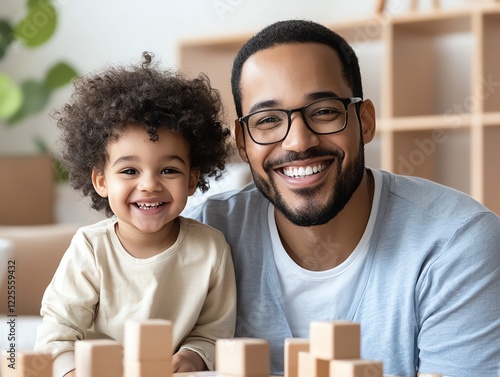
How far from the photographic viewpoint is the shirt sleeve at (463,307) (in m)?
1.38

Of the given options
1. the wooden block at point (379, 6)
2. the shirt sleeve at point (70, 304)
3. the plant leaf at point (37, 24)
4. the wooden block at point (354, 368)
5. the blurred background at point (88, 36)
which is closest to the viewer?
the wooden block at point (354, 368)

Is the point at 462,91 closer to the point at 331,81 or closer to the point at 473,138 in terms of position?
the point at 473,138

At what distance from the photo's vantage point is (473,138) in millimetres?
2721

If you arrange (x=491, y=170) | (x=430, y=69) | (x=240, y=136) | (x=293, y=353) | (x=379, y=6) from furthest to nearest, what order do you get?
(x=430, y=69), (x=379, y=6), (x=491, y=170), (x=240, y=136), (x=293, y=353)

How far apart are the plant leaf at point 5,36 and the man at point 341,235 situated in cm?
245

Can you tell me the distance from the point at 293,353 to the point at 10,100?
10.1ft

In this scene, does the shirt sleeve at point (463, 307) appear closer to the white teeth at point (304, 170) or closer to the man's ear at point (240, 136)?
the white teeth at point (304, 170)

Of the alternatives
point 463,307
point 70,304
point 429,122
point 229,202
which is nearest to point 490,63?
point 429,122

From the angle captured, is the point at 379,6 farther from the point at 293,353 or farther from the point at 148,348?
the point at 148,348

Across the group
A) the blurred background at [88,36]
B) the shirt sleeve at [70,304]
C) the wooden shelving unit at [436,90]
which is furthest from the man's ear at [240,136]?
the blurred background at [88,36]

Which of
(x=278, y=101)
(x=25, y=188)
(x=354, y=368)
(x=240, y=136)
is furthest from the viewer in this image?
(x=25, y=188)

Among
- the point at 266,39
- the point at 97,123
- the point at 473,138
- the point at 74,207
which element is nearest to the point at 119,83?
the point at 97,123

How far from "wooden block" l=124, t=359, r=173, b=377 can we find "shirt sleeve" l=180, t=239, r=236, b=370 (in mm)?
590

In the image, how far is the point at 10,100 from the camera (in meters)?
3.74
